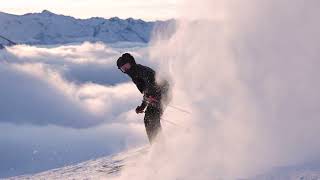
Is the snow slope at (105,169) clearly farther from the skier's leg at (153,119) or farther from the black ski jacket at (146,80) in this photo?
the black ski jacket at (146,80)

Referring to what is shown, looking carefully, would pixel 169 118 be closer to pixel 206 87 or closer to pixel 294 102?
pixel 206 87

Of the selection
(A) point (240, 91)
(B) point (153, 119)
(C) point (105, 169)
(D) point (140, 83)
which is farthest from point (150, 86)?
(C) point (105, 169)

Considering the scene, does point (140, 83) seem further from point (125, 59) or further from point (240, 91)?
point (240, 91)

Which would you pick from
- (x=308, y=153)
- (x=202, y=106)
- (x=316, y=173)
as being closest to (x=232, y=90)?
(x=202, y=106)

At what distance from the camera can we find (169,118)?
614 inches

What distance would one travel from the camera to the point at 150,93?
12.2 m

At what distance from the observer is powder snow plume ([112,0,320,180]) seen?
11117mm

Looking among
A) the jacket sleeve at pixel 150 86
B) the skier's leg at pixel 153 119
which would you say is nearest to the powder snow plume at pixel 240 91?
the skier's leg at pixel 153 119

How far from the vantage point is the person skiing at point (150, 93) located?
39.8 ft

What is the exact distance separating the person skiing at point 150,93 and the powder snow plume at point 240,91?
472 mm

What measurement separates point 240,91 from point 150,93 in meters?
2.33

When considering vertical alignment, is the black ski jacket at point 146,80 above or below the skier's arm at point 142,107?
above

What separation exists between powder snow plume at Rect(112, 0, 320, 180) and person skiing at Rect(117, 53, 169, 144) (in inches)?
18.6

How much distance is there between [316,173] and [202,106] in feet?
16.6
